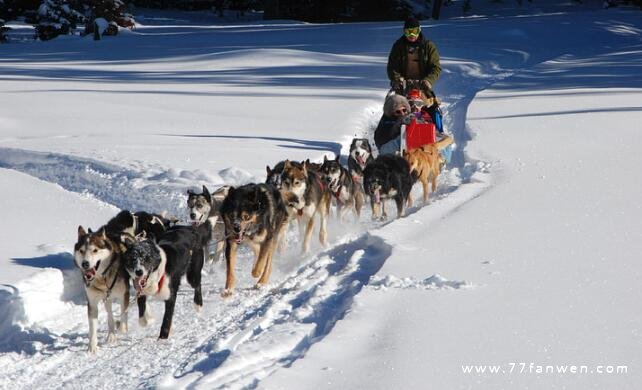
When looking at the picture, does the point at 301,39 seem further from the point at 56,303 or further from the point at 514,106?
the point at 56,303


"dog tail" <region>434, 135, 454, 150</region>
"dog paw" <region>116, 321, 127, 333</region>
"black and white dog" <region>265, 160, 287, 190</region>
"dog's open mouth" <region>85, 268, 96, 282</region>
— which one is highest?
"black and white dog" <region>265, 160, 287, 190</region>

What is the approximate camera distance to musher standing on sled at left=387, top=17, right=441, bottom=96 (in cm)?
1131

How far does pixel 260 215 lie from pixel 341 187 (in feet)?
Answer: 6.30

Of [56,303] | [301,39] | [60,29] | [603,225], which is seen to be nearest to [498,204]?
[603,225]

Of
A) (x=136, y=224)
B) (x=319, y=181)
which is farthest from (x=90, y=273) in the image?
(x=319, y=181)

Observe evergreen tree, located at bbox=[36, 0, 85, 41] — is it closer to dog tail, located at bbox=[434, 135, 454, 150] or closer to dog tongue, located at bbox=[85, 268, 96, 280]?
dog tail, located at bbox=[434, 135, 454, 150]

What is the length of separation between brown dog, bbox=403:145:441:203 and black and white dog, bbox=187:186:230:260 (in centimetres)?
243

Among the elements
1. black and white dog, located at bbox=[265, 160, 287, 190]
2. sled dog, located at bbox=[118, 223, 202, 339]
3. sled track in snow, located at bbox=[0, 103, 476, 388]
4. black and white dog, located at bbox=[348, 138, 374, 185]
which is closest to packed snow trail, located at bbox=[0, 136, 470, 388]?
sled track in snow, located at bbox=[0, 103, 476, 388]

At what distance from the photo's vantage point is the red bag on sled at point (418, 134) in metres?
10.3

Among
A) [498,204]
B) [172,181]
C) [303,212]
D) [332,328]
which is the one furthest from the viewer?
[172,181]

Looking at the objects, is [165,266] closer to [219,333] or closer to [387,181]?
[219,333]

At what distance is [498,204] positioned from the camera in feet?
28.9

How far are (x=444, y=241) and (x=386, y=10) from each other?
37183 mm

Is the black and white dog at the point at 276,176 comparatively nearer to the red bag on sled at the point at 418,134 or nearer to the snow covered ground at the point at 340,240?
the snow covered ground at the point at 340,240
